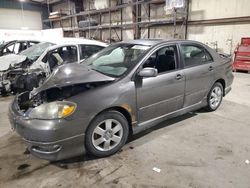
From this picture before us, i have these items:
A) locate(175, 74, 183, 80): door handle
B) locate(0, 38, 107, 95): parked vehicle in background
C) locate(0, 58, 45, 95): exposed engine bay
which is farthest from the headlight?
locate(0, 38, 107, 95): parked vehicle in background

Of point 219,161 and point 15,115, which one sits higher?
point 15,115

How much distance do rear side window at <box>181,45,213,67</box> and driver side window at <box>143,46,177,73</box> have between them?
8.3 inches

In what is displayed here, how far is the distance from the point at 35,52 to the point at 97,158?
4562mm

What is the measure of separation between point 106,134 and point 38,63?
333cm

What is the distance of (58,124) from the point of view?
2131mm

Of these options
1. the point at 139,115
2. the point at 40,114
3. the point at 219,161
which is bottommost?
the point at 219,161

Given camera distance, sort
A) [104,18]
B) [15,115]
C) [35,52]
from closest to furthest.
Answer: [15,115]
[35,52]
[104,18]

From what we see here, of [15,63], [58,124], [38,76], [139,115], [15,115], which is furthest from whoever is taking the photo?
[15,63]

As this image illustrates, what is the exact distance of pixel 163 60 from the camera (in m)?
3.02

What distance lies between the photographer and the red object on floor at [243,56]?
778cm

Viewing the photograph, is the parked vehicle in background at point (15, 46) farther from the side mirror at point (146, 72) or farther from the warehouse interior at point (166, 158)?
the side mirror at point (146, 72)

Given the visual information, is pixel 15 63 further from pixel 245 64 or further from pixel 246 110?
pixel 245 64

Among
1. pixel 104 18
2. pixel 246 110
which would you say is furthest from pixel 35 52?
pixel 104 18

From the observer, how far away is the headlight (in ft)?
7.14
